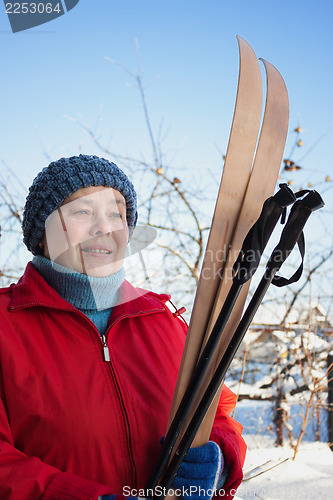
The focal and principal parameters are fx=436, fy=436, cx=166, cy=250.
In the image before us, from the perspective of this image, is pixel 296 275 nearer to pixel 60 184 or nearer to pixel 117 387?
pixel 117 387

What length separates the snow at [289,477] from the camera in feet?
6.34

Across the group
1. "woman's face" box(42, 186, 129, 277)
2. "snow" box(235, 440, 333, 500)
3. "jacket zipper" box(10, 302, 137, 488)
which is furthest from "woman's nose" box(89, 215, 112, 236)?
"snow" box(235, 440, 333, 500)

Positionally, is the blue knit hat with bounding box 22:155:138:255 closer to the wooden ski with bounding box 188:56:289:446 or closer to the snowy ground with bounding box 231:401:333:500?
the wooden ski with bounding box 188:56:289:446

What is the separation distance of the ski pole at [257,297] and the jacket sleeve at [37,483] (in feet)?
0.55

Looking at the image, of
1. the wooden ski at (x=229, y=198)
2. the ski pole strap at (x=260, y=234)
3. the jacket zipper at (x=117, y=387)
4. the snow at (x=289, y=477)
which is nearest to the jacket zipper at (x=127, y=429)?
the jacket zipper at (x=117, y=387)

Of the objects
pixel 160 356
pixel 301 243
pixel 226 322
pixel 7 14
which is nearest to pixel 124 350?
pixel 160 356

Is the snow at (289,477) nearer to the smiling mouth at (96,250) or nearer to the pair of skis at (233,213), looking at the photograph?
the pair of skis at (233,213)

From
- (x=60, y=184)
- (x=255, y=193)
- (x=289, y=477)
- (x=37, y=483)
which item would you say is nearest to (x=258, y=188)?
(x=255, y=193)

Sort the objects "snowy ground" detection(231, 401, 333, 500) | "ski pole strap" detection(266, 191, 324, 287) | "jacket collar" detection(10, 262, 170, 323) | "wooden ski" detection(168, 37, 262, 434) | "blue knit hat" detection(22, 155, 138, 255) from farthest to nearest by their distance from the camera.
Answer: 1. "snowy ground" detection(231, 401, 333, 500)
2. "blue knit hat" detection(22, 155, 138, 255)
3. "jacket collar" detection(10, 262, 170, 323)
4. "wooden ski" detection(168, 37, 262, 434)
5. "ski pole strap" detection(266, 191, 324, 287)

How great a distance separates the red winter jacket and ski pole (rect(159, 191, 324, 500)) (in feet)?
0.45

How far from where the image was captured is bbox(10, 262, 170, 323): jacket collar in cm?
108

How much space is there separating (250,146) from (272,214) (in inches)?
7.7

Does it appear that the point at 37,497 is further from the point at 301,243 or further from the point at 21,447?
the point at 301,243

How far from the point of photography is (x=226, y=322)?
895mm
